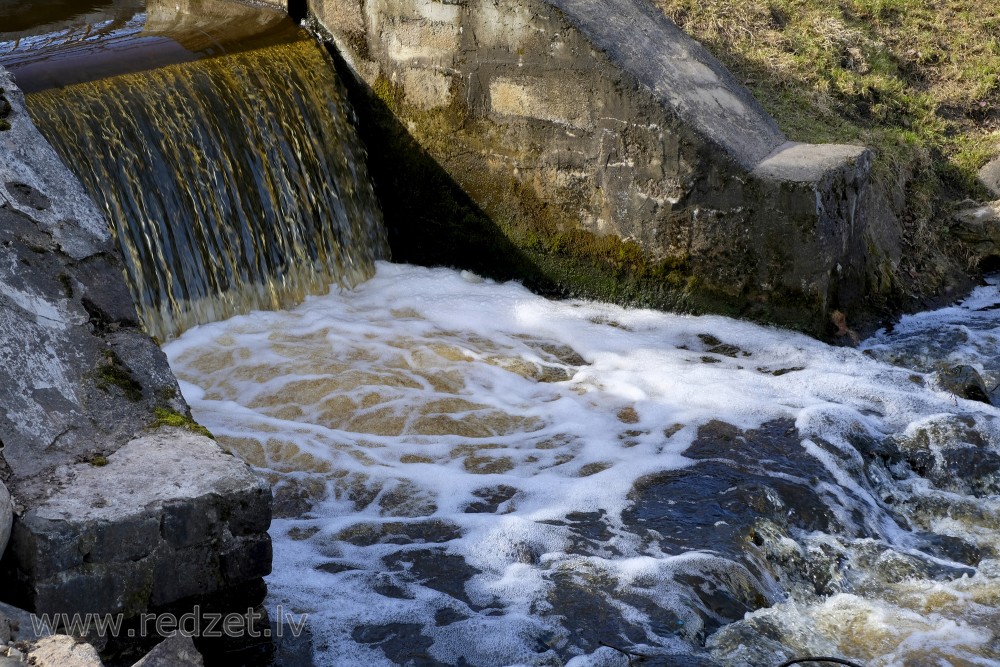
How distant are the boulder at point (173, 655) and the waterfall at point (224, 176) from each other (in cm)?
294

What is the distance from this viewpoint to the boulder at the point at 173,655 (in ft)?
7.39

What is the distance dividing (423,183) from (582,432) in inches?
88.6

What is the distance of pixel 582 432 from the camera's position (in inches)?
173

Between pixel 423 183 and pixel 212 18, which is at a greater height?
pixel 212 18

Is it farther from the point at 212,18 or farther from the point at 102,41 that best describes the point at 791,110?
the point at 102,41

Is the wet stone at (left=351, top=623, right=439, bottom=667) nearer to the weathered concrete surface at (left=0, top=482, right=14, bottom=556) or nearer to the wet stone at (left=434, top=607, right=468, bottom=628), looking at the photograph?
the wet stone at (left=434, top=607, right=468, bottom=628)

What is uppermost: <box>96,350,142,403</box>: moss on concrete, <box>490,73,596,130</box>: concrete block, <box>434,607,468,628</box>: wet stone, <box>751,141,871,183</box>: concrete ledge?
<box>490,73,596,130</box>: concrete block

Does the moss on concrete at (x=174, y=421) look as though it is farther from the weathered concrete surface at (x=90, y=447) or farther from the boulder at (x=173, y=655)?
the boulder at (x=173, y=655)

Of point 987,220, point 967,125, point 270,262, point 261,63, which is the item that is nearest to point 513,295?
point 270,262

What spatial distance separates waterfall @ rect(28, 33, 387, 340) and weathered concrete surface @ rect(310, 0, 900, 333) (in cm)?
32

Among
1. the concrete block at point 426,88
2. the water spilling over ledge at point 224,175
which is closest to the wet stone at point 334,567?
the water spilling over ledge at point 224,175

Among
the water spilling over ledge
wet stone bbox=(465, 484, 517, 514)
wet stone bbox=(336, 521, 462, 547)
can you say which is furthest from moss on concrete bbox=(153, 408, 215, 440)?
the water spilling over ledge

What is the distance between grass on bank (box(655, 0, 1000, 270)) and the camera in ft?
22.5

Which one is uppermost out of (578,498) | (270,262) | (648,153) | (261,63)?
(261,63)
